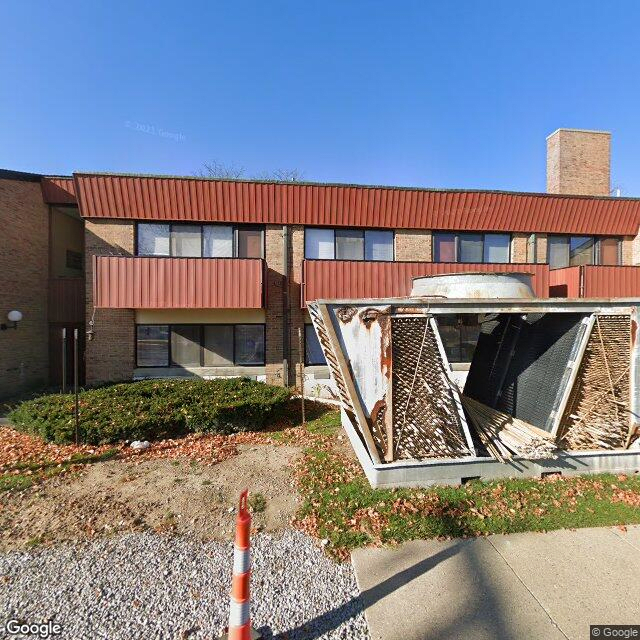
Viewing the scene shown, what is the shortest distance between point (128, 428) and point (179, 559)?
3.78 m

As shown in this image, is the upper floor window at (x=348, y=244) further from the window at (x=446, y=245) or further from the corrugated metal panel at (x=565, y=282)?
the corrugated metal panel at (x=565, y=282)

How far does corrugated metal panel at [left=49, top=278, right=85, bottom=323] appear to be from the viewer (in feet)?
35.9

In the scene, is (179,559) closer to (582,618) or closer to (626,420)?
(582,618)

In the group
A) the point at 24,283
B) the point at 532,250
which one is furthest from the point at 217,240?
the point at 532,250

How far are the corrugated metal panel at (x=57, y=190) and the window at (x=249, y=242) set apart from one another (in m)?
5.85

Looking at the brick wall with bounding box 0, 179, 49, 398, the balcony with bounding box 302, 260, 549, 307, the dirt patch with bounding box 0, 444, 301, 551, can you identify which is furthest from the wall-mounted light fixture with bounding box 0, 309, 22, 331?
the balcony with bounding box 302, 260, 549, 307

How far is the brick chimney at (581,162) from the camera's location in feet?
43.7

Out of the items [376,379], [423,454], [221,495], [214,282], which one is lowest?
[221,495]

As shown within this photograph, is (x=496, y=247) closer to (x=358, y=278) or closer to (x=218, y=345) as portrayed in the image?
(x=358, y=278)

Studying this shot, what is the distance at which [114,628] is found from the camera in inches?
101

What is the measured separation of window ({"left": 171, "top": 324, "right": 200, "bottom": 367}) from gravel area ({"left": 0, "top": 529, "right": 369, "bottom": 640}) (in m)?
7.03

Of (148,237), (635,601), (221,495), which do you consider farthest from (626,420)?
(148,237)

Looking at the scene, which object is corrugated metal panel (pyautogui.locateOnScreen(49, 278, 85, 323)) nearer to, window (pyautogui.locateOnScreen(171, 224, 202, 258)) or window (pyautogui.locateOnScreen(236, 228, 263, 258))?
window (pyautogui.locateOnScreen(171, 224, 202, 258))

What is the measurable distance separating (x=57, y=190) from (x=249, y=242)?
22.3ft
